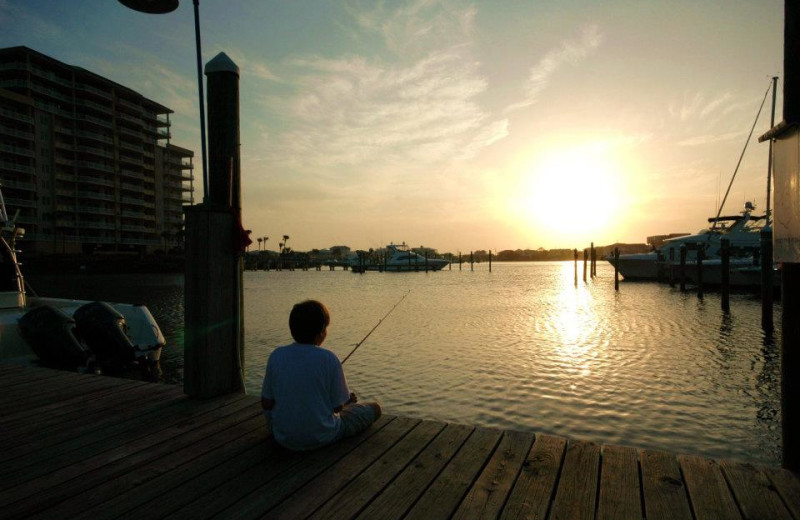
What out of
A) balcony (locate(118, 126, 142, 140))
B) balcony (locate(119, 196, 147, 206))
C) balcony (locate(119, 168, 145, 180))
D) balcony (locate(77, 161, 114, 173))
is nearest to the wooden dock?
balcony (locate(77, 161, 114, 173))

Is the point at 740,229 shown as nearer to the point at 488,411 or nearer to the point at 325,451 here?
the point at 488,411

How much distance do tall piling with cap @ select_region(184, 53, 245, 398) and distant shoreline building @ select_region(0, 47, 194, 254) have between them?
3043 inches

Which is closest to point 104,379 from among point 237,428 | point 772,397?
point 237,428

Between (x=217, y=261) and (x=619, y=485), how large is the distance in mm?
3887

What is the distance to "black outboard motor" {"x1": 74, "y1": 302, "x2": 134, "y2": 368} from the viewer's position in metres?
7.81

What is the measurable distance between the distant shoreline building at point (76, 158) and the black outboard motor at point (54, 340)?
72.5 m

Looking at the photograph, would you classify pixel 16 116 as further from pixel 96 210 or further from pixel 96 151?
pixel 96 210

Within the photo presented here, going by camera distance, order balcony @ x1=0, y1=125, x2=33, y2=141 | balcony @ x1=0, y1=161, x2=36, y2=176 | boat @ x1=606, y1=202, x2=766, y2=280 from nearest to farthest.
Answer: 1. boat @ x1=606, y1=202, x2=766, y2=280
2. balcony @ x1=0, y1=161, x2=36, y2=176
3. balcony @ x1=0, y1=125, x2=33, y2=141

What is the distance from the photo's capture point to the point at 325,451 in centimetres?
333

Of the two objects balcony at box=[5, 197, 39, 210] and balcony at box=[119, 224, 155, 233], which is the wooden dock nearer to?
balcony at box=[5, 197, 39, 210]

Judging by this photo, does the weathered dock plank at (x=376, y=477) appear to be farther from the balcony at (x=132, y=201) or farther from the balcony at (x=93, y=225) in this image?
the balcony at (x=132, y=201)

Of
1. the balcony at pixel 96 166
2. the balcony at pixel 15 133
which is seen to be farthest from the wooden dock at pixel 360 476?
the balcony at pixel 96 166

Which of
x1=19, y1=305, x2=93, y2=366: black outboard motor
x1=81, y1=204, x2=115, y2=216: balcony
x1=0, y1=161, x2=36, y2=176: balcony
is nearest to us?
x1=19, y1=305, x2=93, y2=366: black outboard motor

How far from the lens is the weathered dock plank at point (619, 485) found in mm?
2500
